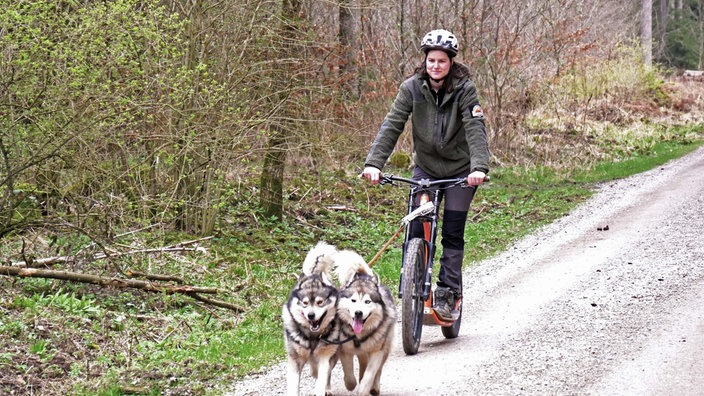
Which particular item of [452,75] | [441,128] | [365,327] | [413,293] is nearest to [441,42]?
[452,75]

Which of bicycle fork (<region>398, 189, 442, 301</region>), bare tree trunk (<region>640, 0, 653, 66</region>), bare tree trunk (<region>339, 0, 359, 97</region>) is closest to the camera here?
bicycle fork (<region>398, 189, 442, 301</region>)

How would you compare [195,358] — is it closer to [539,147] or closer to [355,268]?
[355,268]

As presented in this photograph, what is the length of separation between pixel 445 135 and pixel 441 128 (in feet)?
0.22

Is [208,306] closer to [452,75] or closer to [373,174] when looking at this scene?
[373,174]

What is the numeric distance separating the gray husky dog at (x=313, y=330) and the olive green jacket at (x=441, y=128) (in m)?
1.65

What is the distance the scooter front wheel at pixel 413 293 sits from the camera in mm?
6531

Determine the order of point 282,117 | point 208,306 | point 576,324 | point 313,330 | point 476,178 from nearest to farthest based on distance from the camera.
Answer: point 313,330, point 476,178, point 576,324, point 208,306, point 282,117

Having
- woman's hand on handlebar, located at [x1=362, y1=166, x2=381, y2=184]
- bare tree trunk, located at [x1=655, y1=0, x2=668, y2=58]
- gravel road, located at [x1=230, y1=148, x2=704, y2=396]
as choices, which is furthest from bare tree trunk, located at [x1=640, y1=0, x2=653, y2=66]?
woman's hand on handlebar, located at [x1=362, y1=166, x2=381, y2=184]

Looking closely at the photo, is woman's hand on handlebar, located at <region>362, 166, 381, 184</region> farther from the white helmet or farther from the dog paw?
the dog paw

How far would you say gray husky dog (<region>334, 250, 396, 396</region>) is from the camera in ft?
18.4

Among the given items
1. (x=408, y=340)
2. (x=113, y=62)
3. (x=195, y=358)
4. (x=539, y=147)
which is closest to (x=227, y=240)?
(x=113, y=62)

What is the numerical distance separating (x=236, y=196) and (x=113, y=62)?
564 cm

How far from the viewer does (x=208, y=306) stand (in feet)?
31.6

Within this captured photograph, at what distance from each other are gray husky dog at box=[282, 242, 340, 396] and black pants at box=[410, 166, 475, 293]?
1.67 metres
